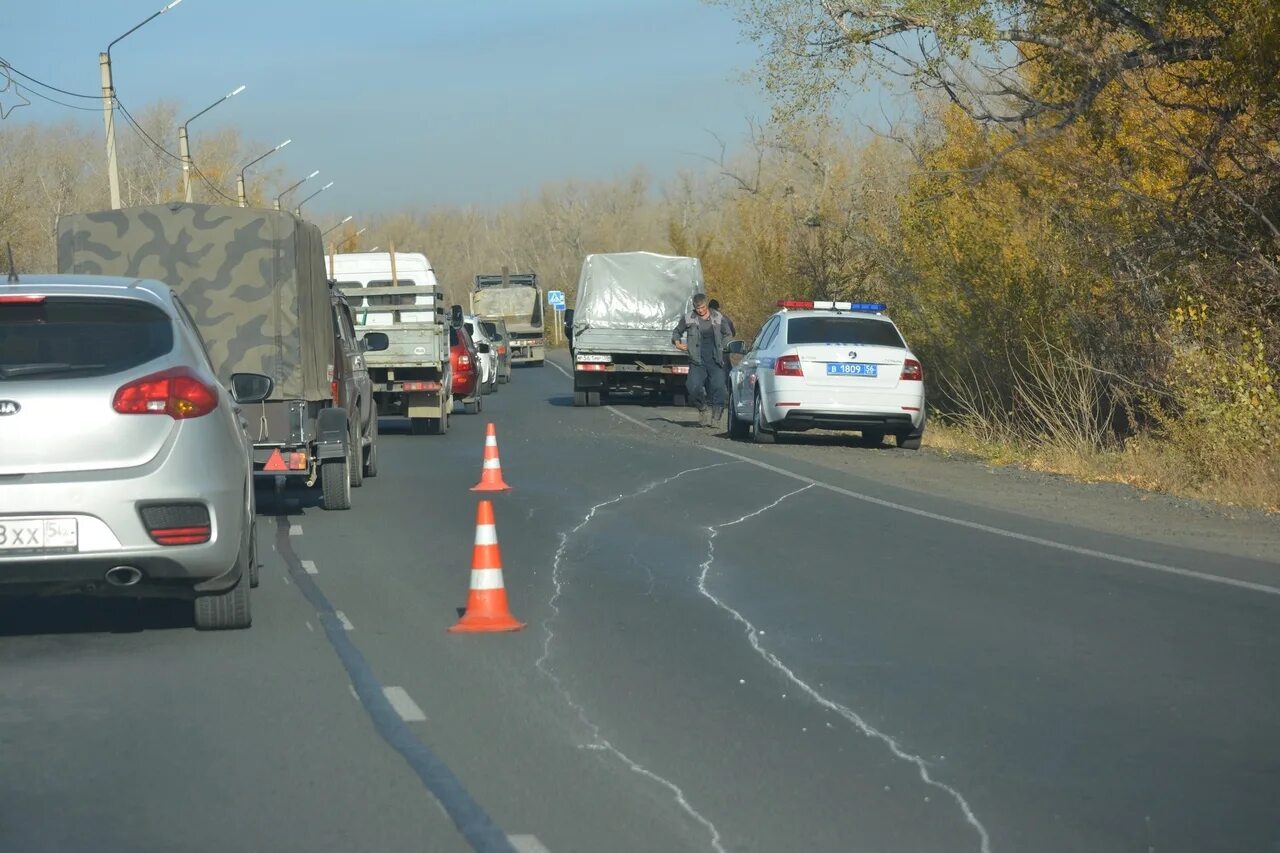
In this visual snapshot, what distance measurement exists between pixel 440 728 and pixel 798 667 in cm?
192

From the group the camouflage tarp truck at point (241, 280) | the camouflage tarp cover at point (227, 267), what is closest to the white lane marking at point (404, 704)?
the camouflage tarp truck at point (241, 280)

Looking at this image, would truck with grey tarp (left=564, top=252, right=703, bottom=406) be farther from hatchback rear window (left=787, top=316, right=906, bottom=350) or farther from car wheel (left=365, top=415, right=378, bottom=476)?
car wheel (left=365, top=415, right=378, bottom=476)

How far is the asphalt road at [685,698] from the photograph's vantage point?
543 centimetres

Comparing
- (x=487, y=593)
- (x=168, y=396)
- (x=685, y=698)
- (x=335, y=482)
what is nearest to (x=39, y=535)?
(x=168, y=396)

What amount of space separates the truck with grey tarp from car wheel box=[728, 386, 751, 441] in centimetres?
866

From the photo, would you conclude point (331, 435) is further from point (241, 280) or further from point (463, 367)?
point (463, 367)

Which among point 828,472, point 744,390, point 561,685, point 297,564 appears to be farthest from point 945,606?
point 744,390

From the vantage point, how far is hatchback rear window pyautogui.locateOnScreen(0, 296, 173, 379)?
808 cm

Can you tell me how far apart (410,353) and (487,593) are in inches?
664

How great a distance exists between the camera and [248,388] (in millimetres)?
9664

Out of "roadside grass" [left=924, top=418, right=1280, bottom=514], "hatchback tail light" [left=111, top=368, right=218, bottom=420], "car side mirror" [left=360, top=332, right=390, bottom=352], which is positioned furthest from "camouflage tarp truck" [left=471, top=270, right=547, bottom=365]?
"hatchback tail light" [left=111, top=368, right=218, bottom=420]

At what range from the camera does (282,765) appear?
20.1 ft

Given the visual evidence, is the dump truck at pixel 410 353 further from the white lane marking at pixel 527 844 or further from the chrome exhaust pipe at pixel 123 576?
the white lane marking at pixel 527 844

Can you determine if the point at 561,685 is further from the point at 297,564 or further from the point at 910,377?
the point at 910,377
